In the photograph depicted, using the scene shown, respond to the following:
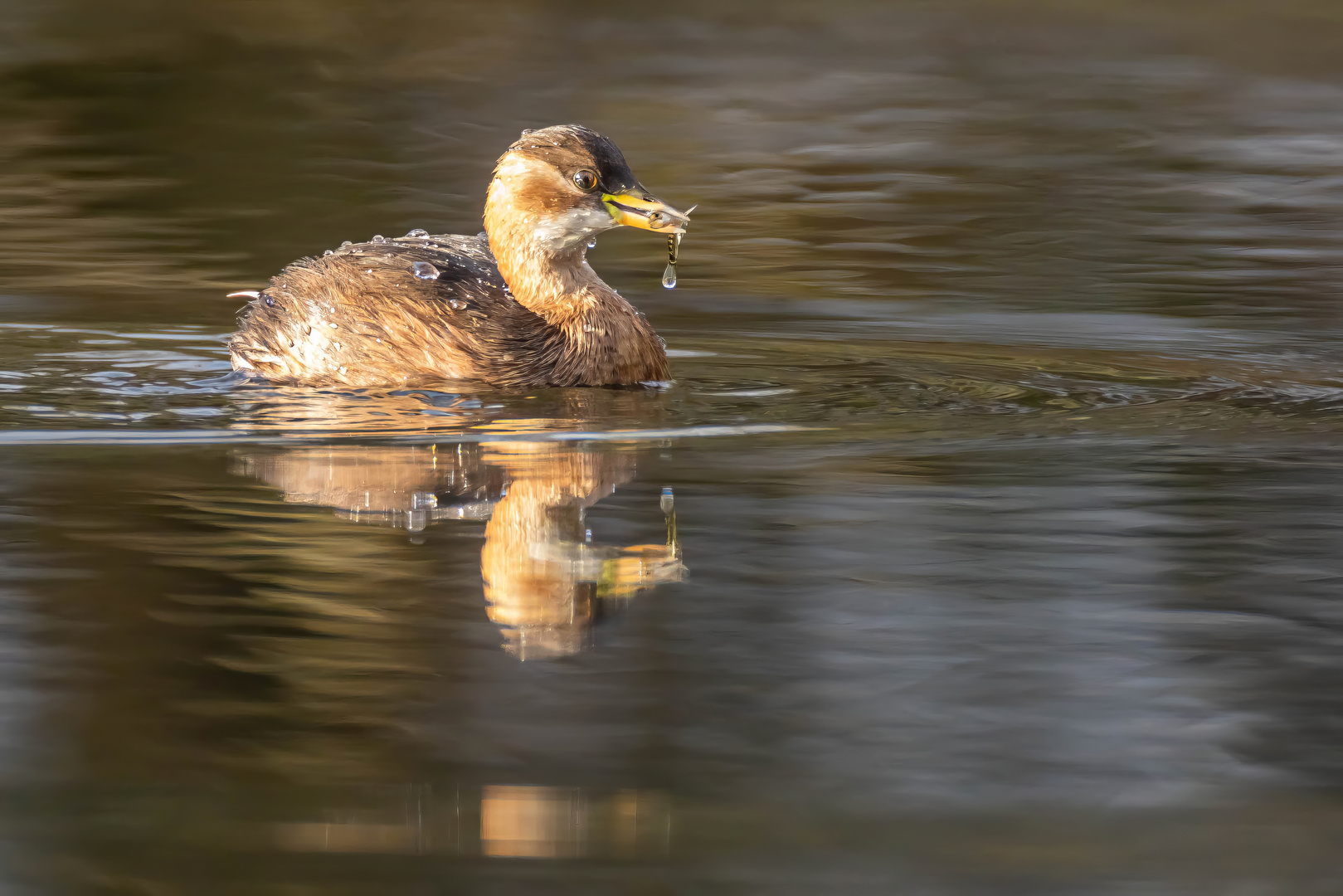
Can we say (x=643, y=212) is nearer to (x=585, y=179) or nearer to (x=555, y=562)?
(x=585, y=179)

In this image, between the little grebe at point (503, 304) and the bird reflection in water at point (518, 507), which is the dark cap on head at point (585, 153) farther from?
the bird reflection in water at point (518, 507)

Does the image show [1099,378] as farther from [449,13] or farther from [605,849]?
[449,13]

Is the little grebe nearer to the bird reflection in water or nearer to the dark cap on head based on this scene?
the dark cap on head

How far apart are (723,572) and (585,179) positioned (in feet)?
12.2

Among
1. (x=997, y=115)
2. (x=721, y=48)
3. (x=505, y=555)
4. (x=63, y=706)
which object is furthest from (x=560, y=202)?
(x=721, y=48)

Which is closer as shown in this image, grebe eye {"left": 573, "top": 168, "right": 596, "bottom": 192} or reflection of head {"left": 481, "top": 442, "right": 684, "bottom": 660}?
reflection of head {"left": 481, "top": 442, "right": 684, "bottom": 660}

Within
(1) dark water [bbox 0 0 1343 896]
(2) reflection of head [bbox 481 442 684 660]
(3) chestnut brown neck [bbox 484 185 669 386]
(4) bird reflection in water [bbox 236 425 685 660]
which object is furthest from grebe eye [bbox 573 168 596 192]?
(2) reflection of head [bbox 481 442 684 660]

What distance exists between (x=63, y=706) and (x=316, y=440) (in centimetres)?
310

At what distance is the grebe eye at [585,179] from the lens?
353 inches

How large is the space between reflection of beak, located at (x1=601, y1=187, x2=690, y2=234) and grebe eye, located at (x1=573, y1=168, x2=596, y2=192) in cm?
7

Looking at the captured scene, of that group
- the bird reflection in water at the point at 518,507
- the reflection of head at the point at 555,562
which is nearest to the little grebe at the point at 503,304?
the bird reflection in water at the point at 518,507

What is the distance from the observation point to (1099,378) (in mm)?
9078

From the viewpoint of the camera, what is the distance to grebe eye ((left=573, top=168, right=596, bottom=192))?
896 cm

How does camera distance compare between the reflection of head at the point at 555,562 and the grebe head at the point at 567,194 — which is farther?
the grebe head at the point at 567,194
